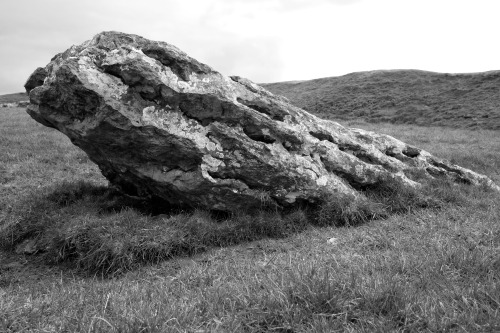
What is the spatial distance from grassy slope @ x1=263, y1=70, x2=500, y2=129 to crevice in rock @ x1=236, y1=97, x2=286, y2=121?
2539cm

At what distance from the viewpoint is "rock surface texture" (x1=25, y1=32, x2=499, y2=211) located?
898 centimetres

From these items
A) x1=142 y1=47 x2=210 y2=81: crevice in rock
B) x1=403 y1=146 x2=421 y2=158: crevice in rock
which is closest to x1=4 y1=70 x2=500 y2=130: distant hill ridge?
x1=403 y1=146 x2=421 y2=158: crevice in rock

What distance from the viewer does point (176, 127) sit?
923 cm

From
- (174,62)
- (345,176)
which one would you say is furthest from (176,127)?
(345,176)

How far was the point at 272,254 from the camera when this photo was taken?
7988mm

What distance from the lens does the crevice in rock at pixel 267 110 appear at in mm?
10334

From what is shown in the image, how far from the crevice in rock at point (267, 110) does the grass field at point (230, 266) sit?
2659 mm

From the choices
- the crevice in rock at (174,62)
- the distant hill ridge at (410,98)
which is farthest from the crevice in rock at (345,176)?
the distant hill ridge at (410,98)

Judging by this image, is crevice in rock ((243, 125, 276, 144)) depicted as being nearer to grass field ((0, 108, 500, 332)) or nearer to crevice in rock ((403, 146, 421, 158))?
grass field ((0, 108, 500, 332))

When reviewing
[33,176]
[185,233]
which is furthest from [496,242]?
[33,176]

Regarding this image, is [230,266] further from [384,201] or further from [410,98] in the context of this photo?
[410,98]

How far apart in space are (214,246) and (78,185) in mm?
4963

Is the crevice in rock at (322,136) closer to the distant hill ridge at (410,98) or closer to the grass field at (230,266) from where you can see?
the grass field at (230,266)

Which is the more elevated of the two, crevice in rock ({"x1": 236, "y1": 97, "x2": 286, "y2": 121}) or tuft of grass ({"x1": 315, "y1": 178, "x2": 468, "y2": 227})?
crevice in rock ({"x1": 236, "y1": 97, "x2": 286, "y2": 121})
